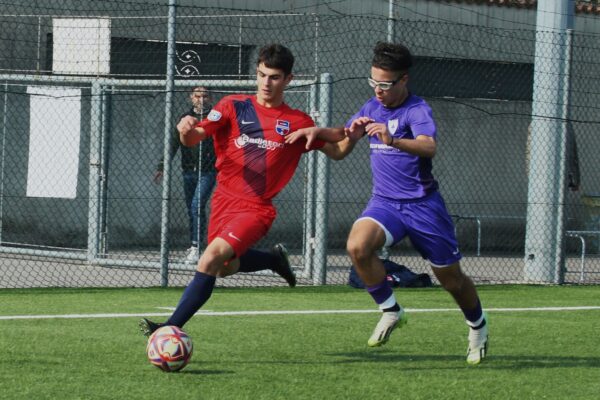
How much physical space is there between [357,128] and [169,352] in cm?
Result: 176

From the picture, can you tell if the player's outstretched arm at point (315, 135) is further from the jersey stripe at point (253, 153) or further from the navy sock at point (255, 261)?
the navy sock at point (255, 261)

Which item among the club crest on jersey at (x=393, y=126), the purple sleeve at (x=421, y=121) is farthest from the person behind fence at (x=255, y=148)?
the purple sleeve at (x=421, y=121)

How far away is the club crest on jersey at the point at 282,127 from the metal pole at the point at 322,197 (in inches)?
212

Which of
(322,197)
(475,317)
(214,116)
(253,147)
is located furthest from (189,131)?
(322,197)

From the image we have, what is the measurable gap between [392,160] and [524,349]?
159 centimetres

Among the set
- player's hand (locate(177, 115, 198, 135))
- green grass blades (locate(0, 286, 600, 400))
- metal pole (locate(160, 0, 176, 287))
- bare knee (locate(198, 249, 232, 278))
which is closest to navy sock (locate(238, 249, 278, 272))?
green grass blades (locate(0, 286, 600, 400))

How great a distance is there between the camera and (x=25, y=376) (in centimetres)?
670

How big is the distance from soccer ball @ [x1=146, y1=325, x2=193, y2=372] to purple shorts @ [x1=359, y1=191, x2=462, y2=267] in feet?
5.02

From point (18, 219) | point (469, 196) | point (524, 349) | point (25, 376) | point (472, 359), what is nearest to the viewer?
point (25, 376)

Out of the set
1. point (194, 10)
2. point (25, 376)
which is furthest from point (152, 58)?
point (25, 376)

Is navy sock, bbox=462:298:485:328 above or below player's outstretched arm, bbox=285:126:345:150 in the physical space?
below

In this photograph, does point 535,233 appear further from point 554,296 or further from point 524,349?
point 524,349

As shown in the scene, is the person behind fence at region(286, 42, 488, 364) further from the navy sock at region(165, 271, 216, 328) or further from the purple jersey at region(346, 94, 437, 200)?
the navy sock at region(165, 271, 216, 328)

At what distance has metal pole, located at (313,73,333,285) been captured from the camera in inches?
528
